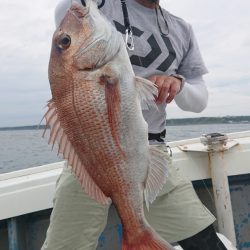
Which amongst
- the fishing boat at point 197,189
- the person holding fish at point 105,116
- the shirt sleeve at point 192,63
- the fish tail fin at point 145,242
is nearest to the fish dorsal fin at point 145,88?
the person holding fish at point 105,116

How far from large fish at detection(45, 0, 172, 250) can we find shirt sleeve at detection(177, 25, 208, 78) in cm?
115

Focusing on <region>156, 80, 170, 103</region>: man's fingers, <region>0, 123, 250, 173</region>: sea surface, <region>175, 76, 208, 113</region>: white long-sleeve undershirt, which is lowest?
<region>0, 123, 250, 173</region>: sea surface

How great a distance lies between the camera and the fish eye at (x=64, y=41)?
1.99 metres

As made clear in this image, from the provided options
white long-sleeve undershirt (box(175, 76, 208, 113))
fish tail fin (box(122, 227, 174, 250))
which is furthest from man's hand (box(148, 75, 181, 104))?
fish tail fin (box(122, 227, 174, 250))

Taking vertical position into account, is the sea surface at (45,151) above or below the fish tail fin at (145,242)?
below

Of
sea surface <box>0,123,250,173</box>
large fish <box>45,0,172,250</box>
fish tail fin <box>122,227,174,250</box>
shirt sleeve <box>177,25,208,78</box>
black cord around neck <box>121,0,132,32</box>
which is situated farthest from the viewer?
sea surface <box>0,123,250,173</box>

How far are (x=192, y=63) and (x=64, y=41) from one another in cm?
142

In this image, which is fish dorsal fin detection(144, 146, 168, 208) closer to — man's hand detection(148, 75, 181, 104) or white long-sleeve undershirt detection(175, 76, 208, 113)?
man's hand detection(148, 75, 181, 104)

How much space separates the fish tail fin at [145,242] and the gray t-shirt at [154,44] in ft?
3.22

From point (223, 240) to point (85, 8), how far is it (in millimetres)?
2131

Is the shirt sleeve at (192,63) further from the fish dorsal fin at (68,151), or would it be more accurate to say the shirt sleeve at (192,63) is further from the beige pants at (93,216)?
the fish dorsal fin at (68,151)

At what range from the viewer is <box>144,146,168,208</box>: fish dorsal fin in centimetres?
221

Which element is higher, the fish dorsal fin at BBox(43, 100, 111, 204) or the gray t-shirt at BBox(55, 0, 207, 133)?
the gray t-shirt at BBox(55, 0, 207, 133)

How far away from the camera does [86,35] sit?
201 centimetres
